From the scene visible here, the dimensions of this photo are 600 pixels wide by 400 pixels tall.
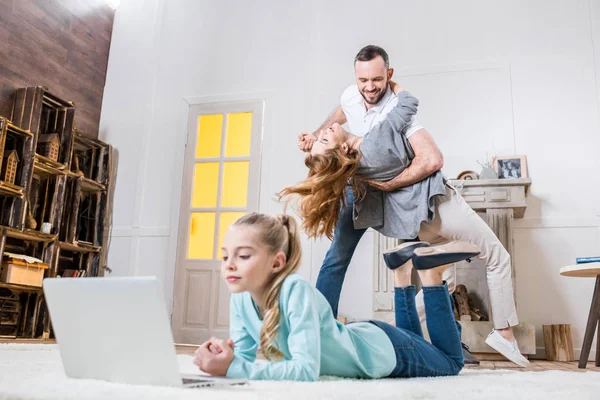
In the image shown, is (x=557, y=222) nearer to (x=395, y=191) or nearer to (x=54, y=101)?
(x=395, y=191)

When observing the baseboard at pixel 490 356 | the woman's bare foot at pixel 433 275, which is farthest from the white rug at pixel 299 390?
the baseboard at pixel 490 356

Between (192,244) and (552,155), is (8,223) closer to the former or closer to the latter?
(192,244)

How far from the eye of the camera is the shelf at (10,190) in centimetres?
381

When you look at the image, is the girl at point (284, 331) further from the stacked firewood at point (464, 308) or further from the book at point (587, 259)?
the stacked firewood at point (464, 308)

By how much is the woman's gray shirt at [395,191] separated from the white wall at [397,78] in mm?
1849

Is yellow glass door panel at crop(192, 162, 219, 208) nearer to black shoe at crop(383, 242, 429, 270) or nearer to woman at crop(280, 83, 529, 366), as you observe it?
woman at crop(280, 83, 529, 366)

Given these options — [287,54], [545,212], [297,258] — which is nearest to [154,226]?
[287,54]

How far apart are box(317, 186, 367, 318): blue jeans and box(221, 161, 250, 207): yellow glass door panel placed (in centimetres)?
247

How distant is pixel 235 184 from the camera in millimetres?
4863

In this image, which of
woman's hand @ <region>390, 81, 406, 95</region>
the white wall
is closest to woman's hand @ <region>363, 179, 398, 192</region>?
woman's hand @ <region>390, 81, 406, 95</region>

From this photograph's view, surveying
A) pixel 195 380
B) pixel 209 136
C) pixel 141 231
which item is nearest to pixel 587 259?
pixel 195 380

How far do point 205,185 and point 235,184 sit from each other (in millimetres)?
284

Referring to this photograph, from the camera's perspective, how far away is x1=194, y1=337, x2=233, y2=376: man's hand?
1.15 metres

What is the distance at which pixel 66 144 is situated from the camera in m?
4.52
